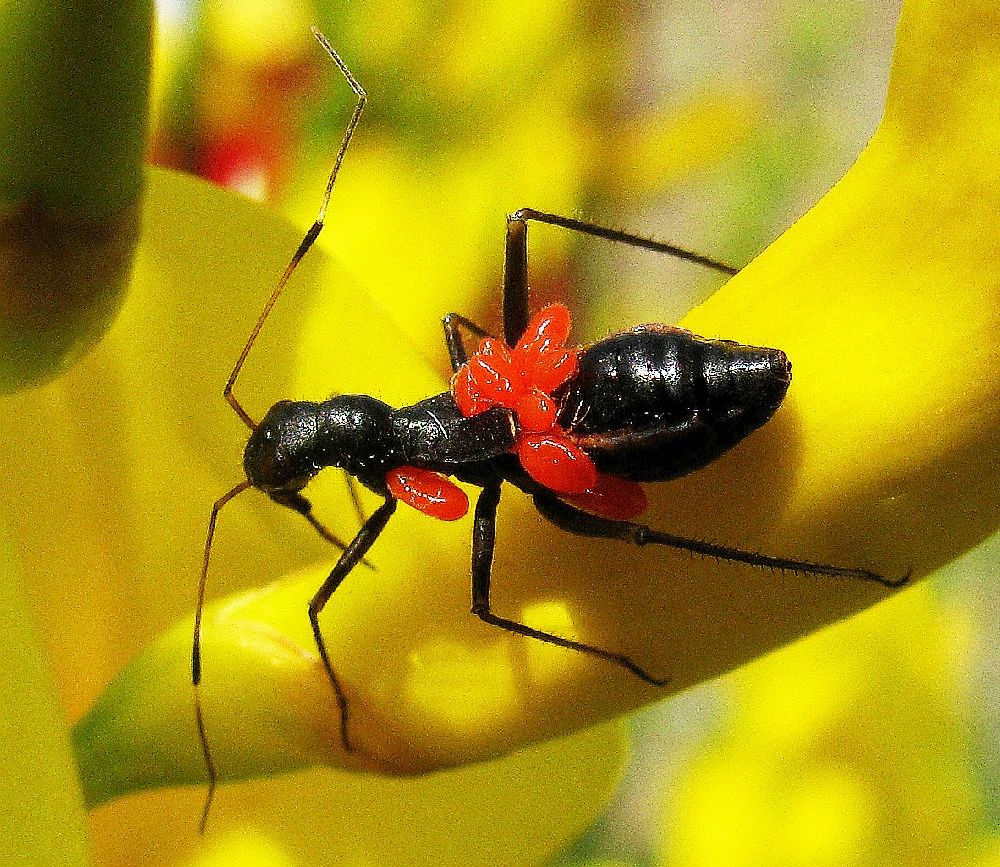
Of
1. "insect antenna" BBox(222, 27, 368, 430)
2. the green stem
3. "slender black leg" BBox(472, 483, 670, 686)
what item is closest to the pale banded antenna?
"insect antenna" BBox(222, 27, 368, 430)

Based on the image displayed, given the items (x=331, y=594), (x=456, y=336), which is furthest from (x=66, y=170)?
(x=456, y=336)

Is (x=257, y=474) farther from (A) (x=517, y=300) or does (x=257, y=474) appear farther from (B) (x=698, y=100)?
(B) (x=698, y=100)

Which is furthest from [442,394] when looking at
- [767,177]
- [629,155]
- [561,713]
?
[767,177]

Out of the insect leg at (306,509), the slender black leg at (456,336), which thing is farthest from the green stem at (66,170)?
the slender black leg at (456,336)

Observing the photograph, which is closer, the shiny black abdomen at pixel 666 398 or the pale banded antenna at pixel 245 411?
the shiny black abdomen at pixel 666 398

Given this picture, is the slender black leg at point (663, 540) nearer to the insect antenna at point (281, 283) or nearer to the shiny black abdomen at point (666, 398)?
the shiny black abdomen at point (666, 398)

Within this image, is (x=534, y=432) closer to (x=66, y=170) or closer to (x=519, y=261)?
(x=519, y=261)
